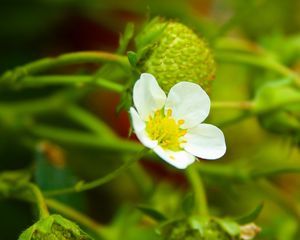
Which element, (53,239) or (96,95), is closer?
(53,239)

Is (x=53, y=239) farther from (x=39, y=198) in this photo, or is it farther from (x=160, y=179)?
(x=160, y=179)

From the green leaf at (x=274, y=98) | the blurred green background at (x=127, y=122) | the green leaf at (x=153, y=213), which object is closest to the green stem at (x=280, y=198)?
the blurred green background at (x=127, y=122)

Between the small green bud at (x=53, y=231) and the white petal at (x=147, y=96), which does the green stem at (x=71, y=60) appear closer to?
the white petal at (x=147, y=96)

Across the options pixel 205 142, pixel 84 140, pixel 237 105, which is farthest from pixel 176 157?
pixel 84 140

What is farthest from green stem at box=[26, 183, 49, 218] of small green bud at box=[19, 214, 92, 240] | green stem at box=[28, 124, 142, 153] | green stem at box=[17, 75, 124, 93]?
green stem at box=[28, 124, 142, 153]

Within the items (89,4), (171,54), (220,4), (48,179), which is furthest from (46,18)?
(171,54)

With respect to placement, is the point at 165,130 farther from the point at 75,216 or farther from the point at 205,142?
the point at 75,216
